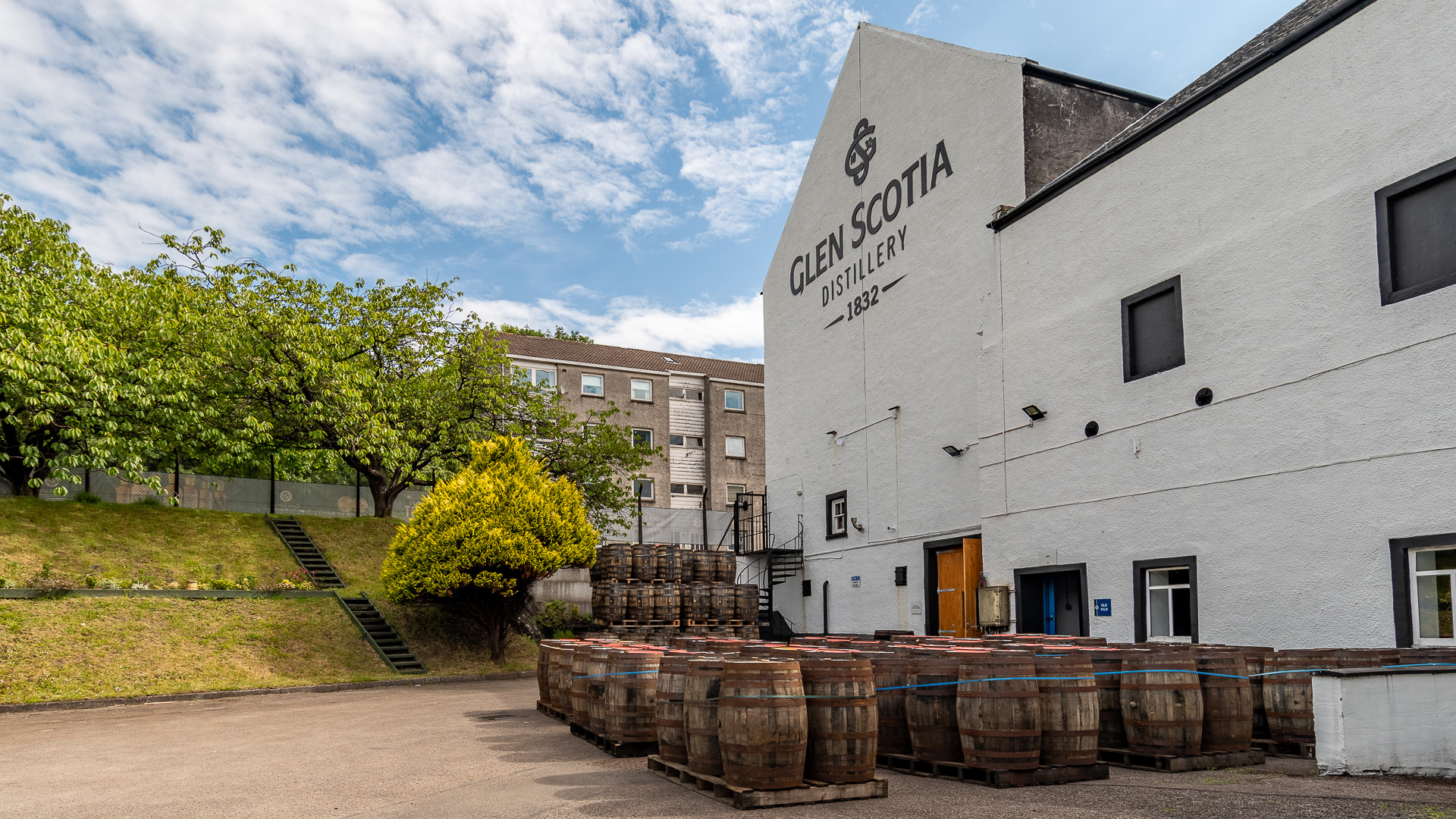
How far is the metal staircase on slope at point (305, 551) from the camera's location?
77.6ft

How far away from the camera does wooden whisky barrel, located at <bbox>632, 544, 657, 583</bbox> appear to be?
22578mm

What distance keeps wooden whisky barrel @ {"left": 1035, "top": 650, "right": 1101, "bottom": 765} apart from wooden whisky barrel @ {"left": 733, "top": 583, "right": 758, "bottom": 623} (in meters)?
16.1

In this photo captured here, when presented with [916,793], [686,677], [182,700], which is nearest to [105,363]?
[182,700]

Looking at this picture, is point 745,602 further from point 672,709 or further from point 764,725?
point 764,725

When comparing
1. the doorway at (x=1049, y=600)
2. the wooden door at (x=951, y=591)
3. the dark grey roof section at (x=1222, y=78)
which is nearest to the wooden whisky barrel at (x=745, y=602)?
the wooden door at (x=951, y=591)

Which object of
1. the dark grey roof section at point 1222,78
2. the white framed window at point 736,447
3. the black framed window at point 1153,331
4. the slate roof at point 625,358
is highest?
the slate roof at point 625,358

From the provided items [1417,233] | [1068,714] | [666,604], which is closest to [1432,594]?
[1417,233]

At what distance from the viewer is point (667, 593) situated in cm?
2200

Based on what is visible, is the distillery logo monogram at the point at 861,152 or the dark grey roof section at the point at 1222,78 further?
the distillery logo monogram at the point at 861,152

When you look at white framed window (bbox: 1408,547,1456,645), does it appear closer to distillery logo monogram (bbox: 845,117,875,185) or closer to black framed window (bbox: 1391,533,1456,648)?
black framed window (bbox: 1391,533,1456,648)

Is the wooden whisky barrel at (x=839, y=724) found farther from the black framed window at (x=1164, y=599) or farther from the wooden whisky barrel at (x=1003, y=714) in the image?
the black framed window at (x=1164, y=599)

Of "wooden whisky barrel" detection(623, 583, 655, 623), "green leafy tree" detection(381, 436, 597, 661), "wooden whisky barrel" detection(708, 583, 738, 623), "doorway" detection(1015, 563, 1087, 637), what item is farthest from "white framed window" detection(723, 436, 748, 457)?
"doorway" detection(1015, 563, 1087, 637)

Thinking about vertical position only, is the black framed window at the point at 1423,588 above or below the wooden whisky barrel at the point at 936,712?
above

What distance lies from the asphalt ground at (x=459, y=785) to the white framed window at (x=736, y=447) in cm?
3119
